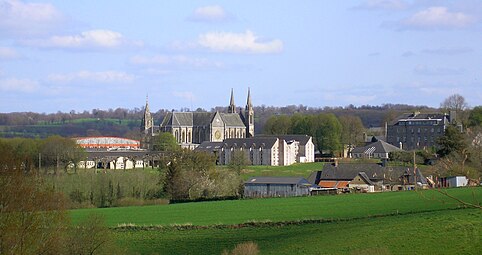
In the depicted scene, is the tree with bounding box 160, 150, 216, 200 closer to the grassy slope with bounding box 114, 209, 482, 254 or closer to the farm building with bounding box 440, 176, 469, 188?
the farm building with bounding box 440, 176, 469, 188

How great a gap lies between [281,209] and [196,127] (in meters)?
82.4

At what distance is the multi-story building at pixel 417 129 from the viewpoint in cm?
11012

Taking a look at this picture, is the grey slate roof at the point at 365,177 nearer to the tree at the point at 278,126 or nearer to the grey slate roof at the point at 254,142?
the grey slate roof at the point at 254,142

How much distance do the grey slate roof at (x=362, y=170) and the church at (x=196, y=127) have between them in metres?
60.2

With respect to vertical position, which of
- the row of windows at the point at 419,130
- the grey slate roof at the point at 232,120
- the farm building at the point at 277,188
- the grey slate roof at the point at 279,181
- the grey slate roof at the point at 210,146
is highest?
the grey slate roof at the point at 232,120

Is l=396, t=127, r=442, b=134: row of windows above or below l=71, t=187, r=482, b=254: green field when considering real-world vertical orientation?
above

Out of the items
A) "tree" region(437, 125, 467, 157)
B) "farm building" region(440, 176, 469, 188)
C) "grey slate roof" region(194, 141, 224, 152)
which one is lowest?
"farm building" region(440, 176, 469, 188)

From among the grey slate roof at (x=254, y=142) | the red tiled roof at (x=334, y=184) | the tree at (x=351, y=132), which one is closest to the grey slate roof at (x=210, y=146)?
the grey slate roof at (x=254, y=142)

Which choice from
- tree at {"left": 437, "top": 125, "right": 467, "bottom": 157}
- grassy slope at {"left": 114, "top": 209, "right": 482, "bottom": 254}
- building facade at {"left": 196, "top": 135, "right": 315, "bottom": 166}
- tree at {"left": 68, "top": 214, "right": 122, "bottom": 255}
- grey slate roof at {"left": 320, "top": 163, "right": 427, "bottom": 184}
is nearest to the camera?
tree at {"left": 68, "top": 214, "right": 122, "bottom": 255}

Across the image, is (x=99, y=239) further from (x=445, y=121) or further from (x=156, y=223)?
(x=445, y=121)

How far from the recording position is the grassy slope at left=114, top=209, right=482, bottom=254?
2938 cm

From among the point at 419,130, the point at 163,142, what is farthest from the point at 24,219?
the point at 419,130

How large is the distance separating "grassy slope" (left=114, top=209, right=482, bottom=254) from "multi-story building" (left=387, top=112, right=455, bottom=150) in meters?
74.6

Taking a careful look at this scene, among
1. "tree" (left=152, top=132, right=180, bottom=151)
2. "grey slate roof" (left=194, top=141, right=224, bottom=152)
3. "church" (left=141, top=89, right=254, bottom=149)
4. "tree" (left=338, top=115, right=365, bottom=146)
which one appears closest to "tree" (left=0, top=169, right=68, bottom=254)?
"grey slate roof" (left=194, top=141, right=224, bottom=152)
